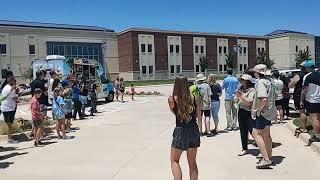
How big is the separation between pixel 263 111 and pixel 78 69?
19021 mm

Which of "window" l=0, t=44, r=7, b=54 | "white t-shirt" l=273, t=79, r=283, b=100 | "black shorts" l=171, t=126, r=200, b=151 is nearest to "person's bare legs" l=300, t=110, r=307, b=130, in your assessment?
"white t-shirt" l=273, t=79, r=283, b=100

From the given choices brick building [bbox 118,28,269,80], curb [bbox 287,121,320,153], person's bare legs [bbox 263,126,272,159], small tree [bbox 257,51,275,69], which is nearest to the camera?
person's bare legs [bbox 263,126,272,159]

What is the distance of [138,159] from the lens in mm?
9438

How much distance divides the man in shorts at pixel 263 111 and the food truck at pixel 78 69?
16390 mm

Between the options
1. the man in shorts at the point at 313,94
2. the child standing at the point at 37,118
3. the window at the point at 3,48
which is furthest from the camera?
the window at the point at 3,48

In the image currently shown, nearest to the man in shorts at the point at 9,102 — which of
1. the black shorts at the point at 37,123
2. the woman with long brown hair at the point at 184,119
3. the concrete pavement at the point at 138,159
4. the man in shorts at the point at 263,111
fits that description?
the concrete pavement at the point at 138,159

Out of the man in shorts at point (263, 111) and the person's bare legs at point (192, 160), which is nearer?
the person's bare legs at point (192, 160)

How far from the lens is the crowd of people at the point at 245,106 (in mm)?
6152

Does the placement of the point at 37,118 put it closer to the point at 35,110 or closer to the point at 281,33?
the point at 35,110

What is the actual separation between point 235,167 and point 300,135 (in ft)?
11.8

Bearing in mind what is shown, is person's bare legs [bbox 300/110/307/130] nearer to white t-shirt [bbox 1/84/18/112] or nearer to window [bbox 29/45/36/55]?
white t-shirt [bbox 1/84/18/112]

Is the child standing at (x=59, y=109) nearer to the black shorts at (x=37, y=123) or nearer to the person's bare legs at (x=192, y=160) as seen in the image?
the black shorts at (x=37, y=123)

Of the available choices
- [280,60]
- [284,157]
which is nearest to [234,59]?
[280,60]

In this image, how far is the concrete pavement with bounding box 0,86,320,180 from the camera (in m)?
8.05
